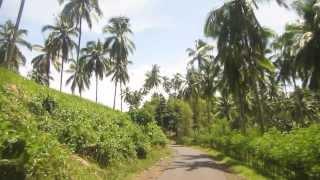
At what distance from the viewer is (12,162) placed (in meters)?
11.9

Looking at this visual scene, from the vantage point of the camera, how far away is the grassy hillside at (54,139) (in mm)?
12289

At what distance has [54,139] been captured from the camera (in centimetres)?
1573

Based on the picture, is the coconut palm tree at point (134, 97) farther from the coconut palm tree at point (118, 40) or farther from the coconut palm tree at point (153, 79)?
the coconut palm tree at point (118, 40)

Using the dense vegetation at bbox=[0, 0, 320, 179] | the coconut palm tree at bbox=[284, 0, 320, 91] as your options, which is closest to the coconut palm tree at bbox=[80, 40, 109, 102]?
the dense vegetation at bbox=[0, 0, 320, 179]

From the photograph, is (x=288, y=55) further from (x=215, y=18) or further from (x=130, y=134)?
(x=130, y=134)

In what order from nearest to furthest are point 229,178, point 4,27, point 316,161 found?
point 316,161 < point 229,178 < point 4,27

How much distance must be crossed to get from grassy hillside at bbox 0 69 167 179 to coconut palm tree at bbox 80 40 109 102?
39893 millimetres

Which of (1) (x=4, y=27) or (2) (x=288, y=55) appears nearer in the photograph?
(2) (x=288, y=55)

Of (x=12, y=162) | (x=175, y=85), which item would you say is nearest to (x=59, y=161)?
(x=12, y=162)

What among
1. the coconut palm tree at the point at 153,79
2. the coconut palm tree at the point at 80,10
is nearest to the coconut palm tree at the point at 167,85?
the coconut palm tree at the point at 153,79

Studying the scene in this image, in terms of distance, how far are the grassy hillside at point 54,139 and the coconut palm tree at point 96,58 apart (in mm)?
39893

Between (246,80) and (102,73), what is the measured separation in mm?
33277

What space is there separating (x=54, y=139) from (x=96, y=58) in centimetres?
5566

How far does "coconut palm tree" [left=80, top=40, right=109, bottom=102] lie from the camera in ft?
230
